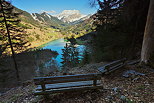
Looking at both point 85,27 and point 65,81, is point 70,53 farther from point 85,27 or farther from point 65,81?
point 85,27

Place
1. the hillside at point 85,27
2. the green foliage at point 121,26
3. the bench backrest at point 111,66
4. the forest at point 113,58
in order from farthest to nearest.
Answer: the hillside at point 85,27 → the green foliage at point 121,26 → the bench backrest at point 111,66 → the forest at point 113,58

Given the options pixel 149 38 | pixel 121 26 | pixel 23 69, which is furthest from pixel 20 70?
pixel 149 38

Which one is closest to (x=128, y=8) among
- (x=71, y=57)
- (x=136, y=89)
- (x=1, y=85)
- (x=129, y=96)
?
(x=136, y=89)

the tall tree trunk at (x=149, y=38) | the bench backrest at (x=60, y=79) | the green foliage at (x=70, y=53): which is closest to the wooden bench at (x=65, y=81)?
the bench backrest at (x=60, y=79)

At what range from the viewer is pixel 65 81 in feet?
10.1

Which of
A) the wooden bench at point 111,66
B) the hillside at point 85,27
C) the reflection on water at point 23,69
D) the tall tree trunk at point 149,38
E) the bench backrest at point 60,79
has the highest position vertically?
the hillside at point 85,27

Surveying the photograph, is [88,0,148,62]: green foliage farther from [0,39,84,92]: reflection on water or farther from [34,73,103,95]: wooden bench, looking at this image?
[0,39,84,92]: reflection on water

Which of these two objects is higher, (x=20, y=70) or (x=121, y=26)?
(x=121, y=26)

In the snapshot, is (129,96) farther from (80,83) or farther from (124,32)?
(124,32)

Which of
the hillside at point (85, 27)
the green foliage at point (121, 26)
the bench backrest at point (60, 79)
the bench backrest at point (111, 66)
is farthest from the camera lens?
the hillside at point (85, 27)

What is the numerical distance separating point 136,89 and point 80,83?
7.78 feet

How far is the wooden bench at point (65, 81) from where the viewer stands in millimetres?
3021

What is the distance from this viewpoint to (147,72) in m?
4.53

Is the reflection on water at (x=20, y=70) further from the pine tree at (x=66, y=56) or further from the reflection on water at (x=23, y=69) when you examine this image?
the pine tree at (x=66, y=56)
